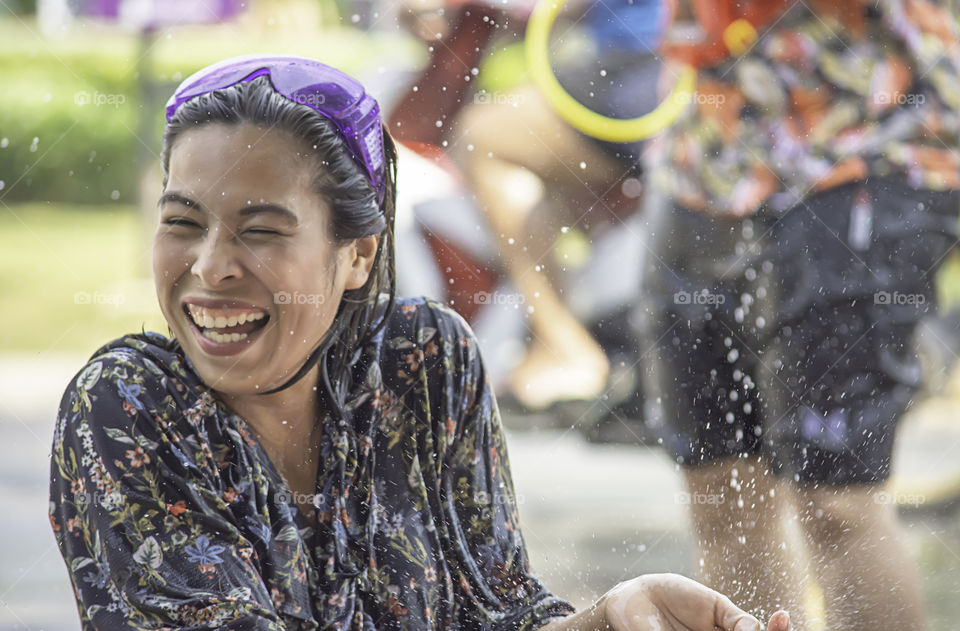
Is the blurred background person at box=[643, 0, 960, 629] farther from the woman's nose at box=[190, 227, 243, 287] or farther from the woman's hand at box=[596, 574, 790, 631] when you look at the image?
the woman's nose at box=[190, 227, 243, 287]

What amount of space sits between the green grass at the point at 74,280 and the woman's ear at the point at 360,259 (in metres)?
4.26

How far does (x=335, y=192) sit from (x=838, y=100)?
142 cm

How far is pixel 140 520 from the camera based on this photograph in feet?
5.40

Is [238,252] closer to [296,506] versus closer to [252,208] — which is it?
[252,208]

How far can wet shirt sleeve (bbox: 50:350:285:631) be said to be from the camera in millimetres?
1623

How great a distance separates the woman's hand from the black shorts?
3.31ft

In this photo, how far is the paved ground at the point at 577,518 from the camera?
374 cm

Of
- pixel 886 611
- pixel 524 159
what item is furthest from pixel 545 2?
pixel 886 611

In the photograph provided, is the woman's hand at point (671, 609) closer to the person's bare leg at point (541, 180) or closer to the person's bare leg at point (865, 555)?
the person's bare leg at point (865, 555)

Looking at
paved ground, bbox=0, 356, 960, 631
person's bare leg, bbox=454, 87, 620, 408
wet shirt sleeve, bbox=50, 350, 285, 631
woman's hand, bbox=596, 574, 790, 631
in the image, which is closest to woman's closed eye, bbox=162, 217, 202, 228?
wet shirt sleeve, bbox=50, 350, 285, 631

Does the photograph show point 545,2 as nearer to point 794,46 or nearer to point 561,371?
point 561,371

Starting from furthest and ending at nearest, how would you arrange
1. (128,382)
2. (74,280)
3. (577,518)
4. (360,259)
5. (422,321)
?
(74,280) < (577,518) < (422,321) < (360,259) < (128,382)

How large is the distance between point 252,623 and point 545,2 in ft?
11.1

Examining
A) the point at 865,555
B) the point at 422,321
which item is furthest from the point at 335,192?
the point at 865,555
